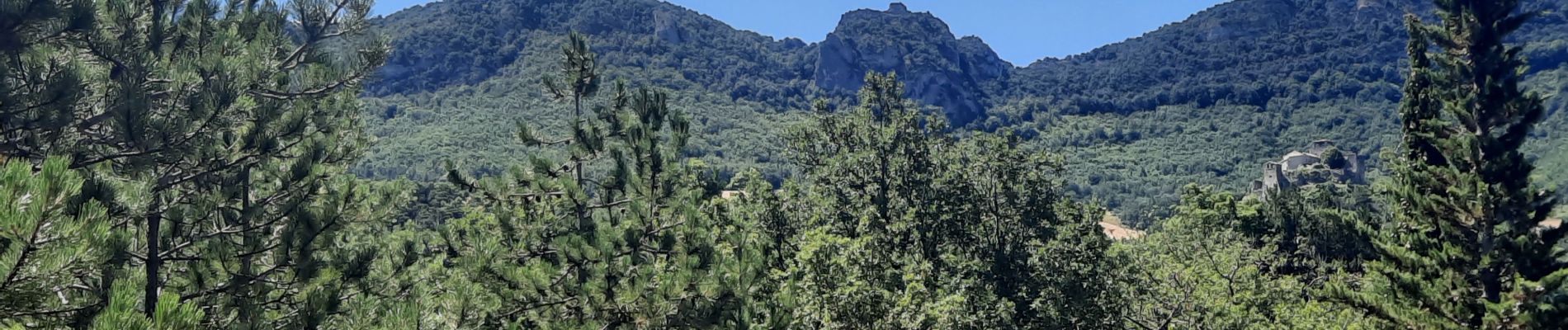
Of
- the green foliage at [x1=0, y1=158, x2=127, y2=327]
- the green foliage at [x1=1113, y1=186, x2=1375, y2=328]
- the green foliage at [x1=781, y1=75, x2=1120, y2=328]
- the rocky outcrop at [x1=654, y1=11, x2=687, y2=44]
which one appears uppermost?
the rocky outcrop at [x1=654, y1=11, x2=687, y2=44]

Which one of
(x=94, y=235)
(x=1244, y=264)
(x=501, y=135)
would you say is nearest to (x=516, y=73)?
(x=501, y=135)

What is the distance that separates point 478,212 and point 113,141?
14.3ft

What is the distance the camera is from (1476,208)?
44.5 feet

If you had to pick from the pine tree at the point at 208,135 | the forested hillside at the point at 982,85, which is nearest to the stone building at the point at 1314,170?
the forested hillside at the point at 982,85

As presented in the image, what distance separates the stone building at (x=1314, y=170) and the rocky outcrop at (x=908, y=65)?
244 ft

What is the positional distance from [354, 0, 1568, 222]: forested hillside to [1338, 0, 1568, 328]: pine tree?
6562 cm

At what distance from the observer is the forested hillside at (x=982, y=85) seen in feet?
335

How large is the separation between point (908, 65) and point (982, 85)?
26.2 meters

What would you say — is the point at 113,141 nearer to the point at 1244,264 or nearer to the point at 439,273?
the point at 439,273

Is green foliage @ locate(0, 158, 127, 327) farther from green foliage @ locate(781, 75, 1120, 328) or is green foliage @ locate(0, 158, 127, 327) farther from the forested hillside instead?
the forested hillside

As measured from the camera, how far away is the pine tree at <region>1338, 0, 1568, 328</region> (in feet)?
44.0

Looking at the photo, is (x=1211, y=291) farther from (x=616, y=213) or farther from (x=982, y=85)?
(x=982, y=85)

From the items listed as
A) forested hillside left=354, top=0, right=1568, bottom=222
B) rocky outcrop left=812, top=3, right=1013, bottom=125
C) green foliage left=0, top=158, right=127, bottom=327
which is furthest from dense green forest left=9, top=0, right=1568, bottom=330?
rocky outcrop left=812, top=3, right=1013, bottom=125

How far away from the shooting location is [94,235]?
10.3ft
